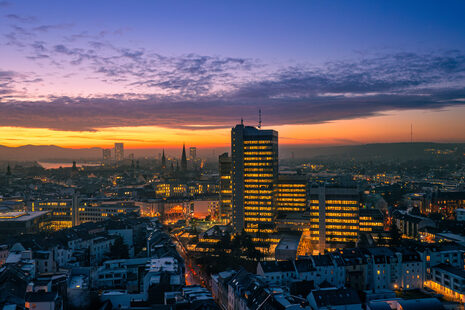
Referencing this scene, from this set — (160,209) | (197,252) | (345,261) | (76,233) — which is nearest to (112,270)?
(76,233)

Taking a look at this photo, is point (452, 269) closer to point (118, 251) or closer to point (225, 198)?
point (118, 251)

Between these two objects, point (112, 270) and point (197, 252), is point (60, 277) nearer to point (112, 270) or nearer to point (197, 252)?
point (112, 270)

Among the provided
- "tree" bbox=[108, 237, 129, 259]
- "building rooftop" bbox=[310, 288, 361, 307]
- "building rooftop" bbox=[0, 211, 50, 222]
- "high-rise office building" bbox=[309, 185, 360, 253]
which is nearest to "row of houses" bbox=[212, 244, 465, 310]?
"building rooftop" bbox=[310, 288, 361, 307]

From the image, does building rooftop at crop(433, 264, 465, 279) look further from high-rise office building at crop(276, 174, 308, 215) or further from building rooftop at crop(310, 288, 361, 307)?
high-rise office building at crop(276, 174, 308, 215)

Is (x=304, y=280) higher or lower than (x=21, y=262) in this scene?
lower

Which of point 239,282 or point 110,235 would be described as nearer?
point 239,282

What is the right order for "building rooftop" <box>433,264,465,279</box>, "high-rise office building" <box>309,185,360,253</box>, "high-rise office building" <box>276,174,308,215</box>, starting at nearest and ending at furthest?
"building rooftop" <box>433,264,465,279</box>
"high-rise office building" <box>309,185,360,253</box>
"high-rise office building" <box>276,174,308,215</box>
